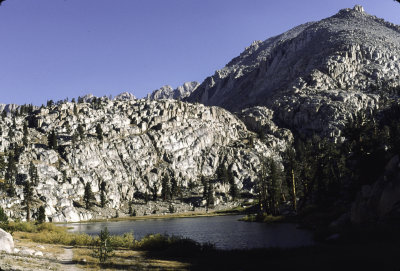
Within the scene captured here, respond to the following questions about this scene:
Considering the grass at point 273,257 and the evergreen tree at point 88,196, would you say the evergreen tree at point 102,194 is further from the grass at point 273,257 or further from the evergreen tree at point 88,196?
the grass at point 273,257

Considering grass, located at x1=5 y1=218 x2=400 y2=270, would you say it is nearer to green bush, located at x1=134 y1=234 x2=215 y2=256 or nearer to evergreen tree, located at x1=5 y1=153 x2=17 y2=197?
green bush, located at x1=134 y1=234 x2=215 y2=256

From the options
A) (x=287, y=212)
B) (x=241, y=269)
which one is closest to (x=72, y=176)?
(x=287, y=212)

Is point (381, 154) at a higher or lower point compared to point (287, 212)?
higher

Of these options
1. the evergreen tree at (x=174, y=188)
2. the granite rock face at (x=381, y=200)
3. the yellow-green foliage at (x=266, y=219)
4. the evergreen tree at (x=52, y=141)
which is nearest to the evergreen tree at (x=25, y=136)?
the evergreen tree at (x=52, y=141)

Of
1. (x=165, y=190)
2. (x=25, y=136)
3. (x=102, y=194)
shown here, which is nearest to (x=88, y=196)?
(x=102, y=194)

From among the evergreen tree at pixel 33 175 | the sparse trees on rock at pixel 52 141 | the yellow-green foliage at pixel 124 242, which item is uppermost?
the sparse trees on rock at pixel 52 141

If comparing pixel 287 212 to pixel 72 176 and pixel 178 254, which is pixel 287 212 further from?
pixel 72 176

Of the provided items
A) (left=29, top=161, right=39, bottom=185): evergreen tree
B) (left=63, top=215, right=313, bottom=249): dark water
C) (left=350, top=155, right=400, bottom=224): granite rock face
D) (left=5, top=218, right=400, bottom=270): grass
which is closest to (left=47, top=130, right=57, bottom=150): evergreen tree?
(left=29, top=161, right=39, bottom=185): evergreen tree

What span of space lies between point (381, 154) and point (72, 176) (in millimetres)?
160058

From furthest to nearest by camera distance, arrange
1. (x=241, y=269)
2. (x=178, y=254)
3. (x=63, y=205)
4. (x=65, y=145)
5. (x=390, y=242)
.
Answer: (x=65, y=145)
(x=63, y=205)
(x=178, y=254)
(x=390, y=242)
(x=241, y=269)

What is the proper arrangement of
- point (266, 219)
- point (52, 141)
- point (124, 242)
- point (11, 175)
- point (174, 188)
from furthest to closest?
point (174, 188)
point (52, 141)
point (11, 175)
point (266, 219)
point (124, 242)

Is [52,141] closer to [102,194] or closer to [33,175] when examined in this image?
[33,175]

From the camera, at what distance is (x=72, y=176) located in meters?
172

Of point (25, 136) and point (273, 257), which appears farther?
point (25, 136)
